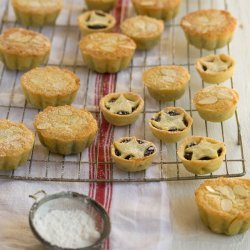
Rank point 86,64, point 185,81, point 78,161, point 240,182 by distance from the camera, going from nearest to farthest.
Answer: point 240,182 → point 78,161 → point 185,81 → point 86,64

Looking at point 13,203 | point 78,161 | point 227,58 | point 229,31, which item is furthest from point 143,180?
point 229,31

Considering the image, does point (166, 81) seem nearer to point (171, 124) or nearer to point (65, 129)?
point (171, 124)

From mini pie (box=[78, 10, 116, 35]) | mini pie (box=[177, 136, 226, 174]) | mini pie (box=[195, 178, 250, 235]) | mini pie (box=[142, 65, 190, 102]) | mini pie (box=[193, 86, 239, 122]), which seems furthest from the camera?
mini pie (box=[78, 10, 116, 35])

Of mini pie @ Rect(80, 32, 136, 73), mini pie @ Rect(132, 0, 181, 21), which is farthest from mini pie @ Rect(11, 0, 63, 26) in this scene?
mini pie @ Rect(132, 0, 181, 21)

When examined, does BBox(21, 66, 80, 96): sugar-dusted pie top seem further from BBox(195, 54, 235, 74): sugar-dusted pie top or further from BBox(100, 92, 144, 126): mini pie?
BBox(195, 54, 235, 74): sugar-dusted pie top

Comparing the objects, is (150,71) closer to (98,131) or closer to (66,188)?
(98,131)

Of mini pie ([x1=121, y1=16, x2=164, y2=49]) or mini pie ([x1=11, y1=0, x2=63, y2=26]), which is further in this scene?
mini pie ([x1=11, y1=0, x2=63, y2=26])

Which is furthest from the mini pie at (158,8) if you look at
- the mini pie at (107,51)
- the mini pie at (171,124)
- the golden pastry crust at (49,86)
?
the mini pie at (171,124)
